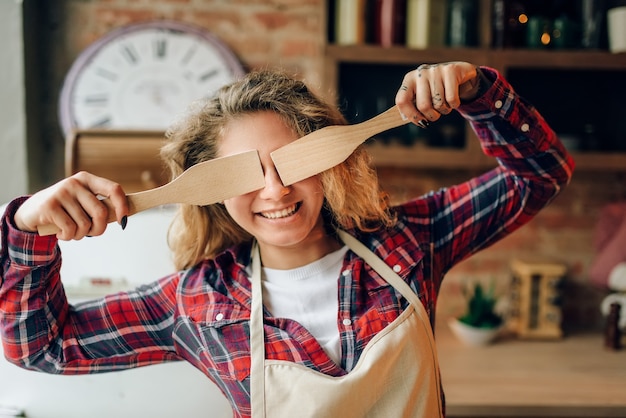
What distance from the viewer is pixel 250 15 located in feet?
6.41

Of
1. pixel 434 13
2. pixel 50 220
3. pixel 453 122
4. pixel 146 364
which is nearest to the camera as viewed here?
pixel 50 220

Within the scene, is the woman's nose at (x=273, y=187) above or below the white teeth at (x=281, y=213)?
above

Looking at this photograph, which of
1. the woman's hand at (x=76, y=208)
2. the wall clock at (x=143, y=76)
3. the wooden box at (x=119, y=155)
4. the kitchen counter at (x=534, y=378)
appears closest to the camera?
the woman's hand at (x=76, y=208)

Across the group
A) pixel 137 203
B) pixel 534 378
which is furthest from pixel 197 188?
pixel 534 378

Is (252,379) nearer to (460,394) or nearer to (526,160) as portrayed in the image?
(526,160)

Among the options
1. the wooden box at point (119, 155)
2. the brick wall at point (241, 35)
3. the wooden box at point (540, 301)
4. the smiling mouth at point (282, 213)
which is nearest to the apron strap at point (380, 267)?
the smiling mouth at point (282, 213)

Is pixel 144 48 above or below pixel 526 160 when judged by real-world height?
above

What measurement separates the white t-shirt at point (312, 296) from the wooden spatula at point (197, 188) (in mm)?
278

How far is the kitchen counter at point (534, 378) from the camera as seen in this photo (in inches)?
60.9

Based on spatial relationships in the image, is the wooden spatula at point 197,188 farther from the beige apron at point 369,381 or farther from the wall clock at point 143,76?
the wall clock at point 143,76

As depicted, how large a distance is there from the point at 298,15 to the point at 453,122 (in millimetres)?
636

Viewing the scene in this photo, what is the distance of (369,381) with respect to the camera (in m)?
0.94

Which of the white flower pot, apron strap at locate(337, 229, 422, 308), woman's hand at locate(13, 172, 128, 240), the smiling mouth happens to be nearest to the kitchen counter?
the white flower pot

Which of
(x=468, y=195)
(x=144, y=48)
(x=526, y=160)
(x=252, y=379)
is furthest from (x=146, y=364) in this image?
(x=144, y=48)
